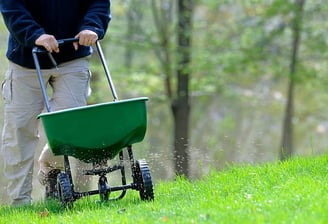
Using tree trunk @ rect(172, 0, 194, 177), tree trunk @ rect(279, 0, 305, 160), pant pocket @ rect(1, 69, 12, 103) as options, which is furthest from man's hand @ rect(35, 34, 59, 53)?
tree trunk @ rect(279, 0, 305, 160)

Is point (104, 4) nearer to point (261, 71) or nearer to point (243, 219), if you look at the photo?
point (243, 219)

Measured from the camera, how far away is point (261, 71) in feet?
46.5

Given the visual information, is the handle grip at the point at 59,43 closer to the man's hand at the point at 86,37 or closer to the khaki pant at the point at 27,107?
the man's hand at the point at 86,37

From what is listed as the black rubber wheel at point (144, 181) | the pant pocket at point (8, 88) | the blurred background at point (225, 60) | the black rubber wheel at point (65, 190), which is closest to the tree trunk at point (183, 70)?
the blurred background at point (225, 60)

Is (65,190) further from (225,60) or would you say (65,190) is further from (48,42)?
(225,60)

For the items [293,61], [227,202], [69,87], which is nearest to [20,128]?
[69,87]

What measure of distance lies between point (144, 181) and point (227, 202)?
0.67 metres

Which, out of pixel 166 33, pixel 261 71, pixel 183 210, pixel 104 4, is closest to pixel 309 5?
pixel 261 71

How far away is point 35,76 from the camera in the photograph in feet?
16.9

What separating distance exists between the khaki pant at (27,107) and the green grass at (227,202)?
1.03 feet

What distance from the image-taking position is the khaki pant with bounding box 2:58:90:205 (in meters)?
5.14

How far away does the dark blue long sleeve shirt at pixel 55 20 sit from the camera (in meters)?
4.95

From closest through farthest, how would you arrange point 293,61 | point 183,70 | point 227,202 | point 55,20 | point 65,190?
1. point 227,202
2. point 65,190
3. point 55,20
4. point 183,70
5. point 293,61

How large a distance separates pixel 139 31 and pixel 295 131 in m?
6.39
